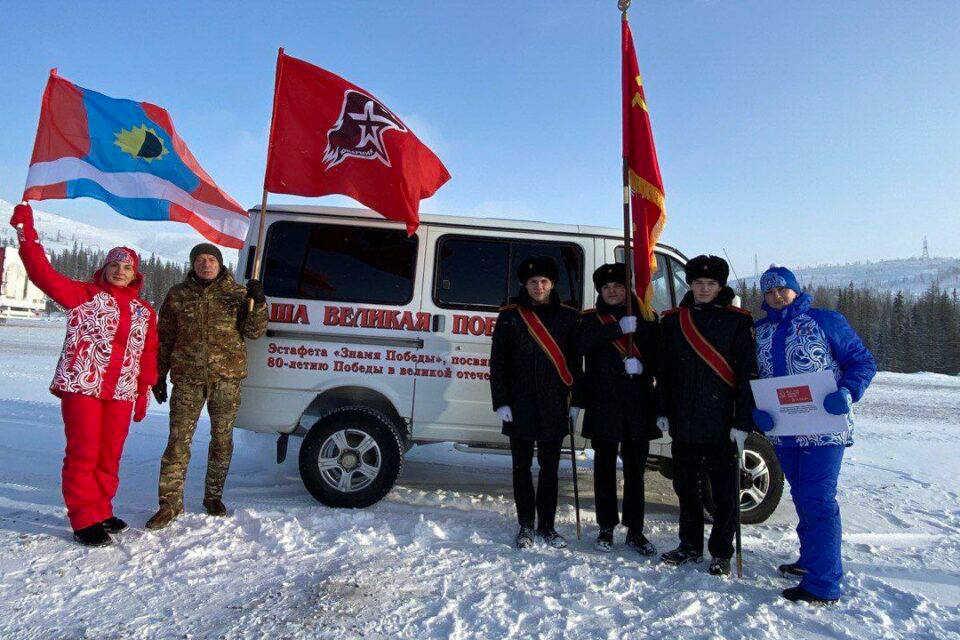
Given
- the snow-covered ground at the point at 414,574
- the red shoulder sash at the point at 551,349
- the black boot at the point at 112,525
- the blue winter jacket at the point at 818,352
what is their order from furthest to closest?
the red shoulder sash at the point at 551,349
the black boot at the point at 112,525
the blue winter jacket at the point at 818,352
the snow-covered ground at the point at 414,574

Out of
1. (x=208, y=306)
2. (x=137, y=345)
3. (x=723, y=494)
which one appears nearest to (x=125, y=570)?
(x=137, y=345)

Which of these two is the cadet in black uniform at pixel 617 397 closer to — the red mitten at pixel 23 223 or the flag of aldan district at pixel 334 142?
the flag of aldan district at pixel 334 142

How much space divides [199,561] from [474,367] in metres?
2.23

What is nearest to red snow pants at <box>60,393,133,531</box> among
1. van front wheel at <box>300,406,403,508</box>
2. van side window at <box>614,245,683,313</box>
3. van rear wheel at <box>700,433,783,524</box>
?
van front wheel at <box>300,406,403,508</box>

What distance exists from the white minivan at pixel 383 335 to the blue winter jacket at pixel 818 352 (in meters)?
1.30

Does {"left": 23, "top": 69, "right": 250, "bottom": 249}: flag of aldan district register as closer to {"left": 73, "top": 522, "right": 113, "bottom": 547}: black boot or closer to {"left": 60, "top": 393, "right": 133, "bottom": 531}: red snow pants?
{"left": 60, "top": 393, "right": 133, "bottom": 531}: red snow pants

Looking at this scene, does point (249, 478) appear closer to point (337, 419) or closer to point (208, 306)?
point (337, 419)

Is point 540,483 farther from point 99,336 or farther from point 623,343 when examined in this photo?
point 99,336

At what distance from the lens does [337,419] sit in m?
4.37

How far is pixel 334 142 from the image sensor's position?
4496 mm

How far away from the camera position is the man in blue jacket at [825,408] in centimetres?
311

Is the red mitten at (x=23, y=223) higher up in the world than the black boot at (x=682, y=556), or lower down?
higher up

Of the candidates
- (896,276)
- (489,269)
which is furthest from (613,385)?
(896,276)

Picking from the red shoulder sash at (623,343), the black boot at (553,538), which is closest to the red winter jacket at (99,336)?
the black boot at (553,538)
